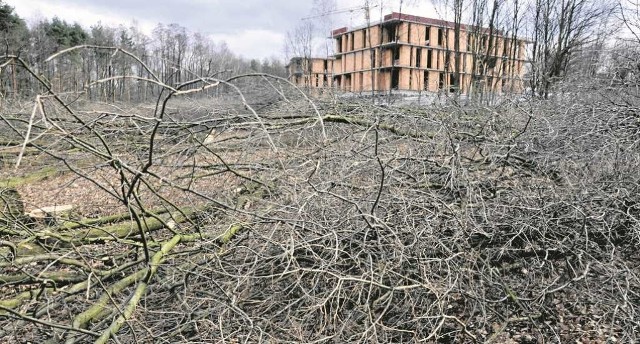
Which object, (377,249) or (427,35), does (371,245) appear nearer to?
(377,249)

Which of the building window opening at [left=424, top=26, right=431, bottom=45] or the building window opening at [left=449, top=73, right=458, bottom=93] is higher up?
the building window opening at [left=424, top=26, right=431, bottom=45]

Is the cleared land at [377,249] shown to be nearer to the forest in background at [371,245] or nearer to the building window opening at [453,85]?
the forest in background at [371,245]

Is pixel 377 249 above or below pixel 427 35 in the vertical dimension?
below

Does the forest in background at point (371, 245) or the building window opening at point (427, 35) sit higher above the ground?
the building window opening at point (427, 35)

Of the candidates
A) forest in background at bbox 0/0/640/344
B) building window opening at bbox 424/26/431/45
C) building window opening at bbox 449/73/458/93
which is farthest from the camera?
building window opening at bbox 424/26/431/45

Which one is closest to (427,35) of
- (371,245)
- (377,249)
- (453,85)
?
(453,85)

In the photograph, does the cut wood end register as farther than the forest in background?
Yes

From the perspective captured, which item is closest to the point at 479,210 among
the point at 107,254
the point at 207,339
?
the point at 207,339

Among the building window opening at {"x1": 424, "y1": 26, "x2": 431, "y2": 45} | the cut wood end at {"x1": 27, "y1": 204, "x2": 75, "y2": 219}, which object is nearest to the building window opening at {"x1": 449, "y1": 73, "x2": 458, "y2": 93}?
the cut wood end at {"x1": 27, "y1": 204, "x2": 75, "y2": 219}

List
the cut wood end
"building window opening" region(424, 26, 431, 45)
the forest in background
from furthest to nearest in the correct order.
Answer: "building window opening" region(424, 26, 431, 45) < the cut wood end < the forest in background

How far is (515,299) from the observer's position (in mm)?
3299

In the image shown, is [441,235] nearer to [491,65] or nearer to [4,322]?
[4,322]

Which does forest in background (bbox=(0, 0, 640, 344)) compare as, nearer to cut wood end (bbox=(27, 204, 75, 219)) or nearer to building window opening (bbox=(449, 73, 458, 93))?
cut wood end (bbox=(27, 204, 75, 219))

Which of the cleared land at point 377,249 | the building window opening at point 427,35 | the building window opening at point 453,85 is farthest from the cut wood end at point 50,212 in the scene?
the building window opening at point 427,35
